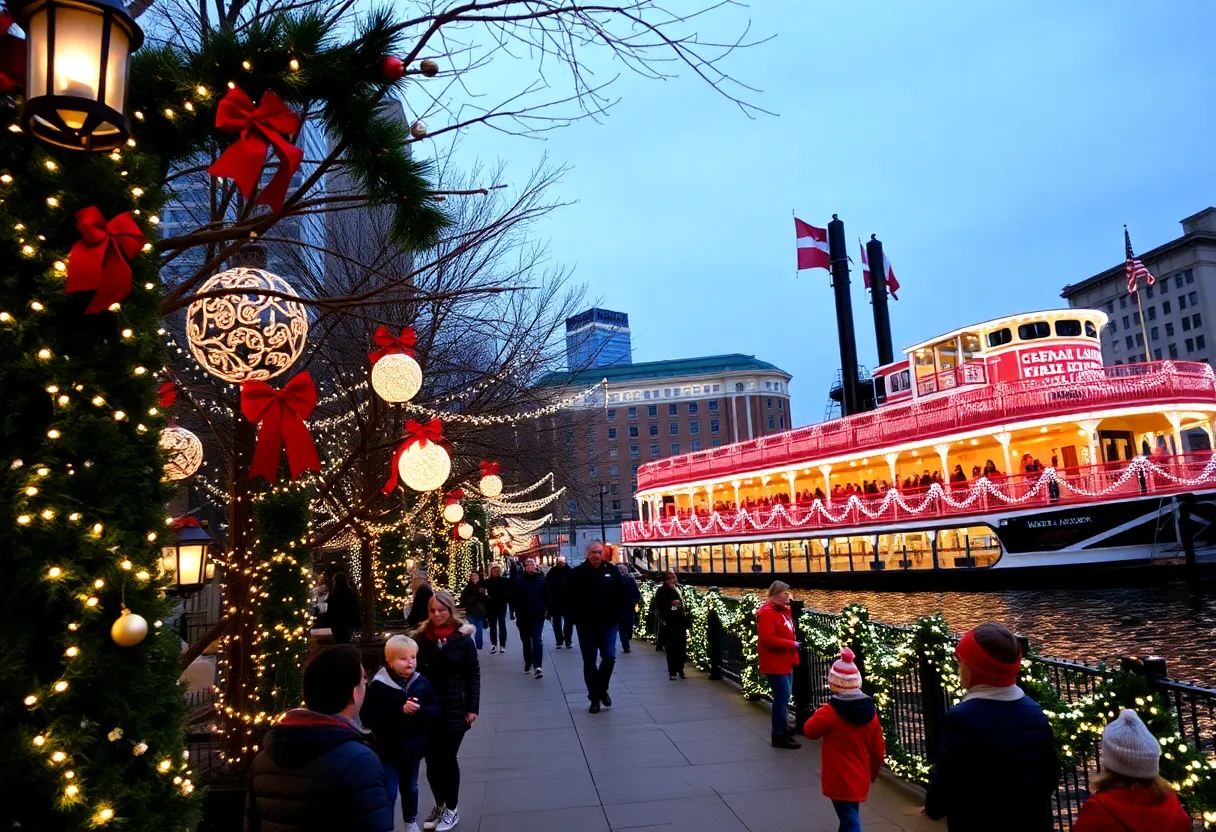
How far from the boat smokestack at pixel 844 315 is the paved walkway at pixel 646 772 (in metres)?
29.3

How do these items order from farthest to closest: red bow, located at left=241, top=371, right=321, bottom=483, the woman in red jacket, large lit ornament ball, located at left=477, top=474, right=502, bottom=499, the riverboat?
the riverboat
large lit ornament ball, located at left=477, top=474, right=502, bottom=499
the woman in red jacket
red bow, located at left=241, top=371, right=321, bottom=483

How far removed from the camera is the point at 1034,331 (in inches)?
1134

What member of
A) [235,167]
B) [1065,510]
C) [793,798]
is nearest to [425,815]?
[793,798]

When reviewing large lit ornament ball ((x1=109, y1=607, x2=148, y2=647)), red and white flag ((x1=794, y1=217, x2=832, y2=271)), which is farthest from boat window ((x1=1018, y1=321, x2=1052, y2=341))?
large lit ornament ball ((x1=109, y1=607, x2=148, y2=647))

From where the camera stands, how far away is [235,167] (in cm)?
366

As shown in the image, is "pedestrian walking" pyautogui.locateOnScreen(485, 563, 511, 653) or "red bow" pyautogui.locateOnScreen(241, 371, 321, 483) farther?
"pedestrian walking" pyautogui.locateOnScreen(485, 563, 511, 653)

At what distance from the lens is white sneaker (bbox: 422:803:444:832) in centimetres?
588

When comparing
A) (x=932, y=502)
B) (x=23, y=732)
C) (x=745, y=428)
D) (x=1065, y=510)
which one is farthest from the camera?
(x=745, y=428)

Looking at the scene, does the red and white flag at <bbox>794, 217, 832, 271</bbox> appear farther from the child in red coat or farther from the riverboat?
the child in red coat

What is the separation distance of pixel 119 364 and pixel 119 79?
1.17 m

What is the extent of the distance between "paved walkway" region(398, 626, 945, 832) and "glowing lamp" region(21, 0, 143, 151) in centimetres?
495

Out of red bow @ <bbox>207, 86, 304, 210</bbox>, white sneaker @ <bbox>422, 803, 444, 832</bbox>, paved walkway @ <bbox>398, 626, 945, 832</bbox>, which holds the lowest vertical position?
paved walkway @ <bbox>398, 626, 945, 832</bbox>

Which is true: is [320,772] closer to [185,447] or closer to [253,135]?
[253,135]

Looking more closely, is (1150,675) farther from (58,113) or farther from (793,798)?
(58,113)
